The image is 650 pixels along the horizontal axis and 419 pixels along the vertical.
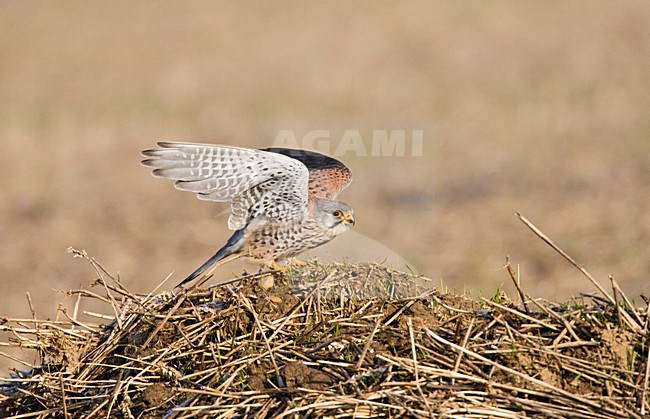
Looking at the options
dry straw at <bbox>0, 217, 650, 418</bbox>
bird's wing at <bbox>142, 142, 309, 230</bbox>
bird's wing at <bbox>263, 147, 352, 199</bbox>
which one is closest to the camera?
dry straw at <bbox>0, 217, 650, 418</bbox>

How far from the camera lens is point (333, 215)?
16.4 feet

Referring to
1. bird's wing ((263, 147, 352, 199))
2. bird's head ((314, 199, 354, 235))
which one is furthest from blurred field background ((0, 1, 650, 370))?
bird's wing ((263, 147, 352, 199))

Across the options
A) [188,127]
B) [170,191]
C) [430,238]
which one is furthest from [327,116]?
[430,238]

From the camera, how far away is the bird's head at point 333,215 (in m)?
4.96

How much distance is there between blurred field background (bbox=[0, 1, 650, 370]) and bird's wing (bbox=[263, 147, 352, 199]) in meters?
0.32

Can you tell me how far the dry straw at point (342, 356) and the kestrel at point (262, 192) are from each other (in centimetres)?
58

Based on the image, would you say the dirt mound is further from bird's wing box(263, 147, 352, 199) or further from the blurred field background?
bird's wing box(263, 147, 352, 199)

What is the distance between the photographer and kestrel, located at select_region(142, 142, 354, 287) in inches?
176

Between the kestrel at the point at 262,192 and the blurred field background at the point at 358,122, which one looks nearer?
the kestrel at the point at 262,192

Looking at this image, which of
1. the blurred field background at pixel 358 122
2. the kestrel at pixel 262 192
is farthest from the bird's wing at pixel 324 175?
the blurred field background at pixel 358 122

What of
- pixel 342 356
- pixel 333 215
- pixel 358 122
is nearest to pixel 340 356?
pixel 342 356

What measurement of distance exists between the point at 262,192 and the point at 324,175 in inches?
24.6

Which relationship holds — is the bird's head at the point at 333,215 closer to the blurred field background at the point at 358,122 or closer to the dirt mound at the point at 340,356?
the blurred field background at the point at 358,122

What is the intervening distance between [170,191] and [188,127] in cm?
228
